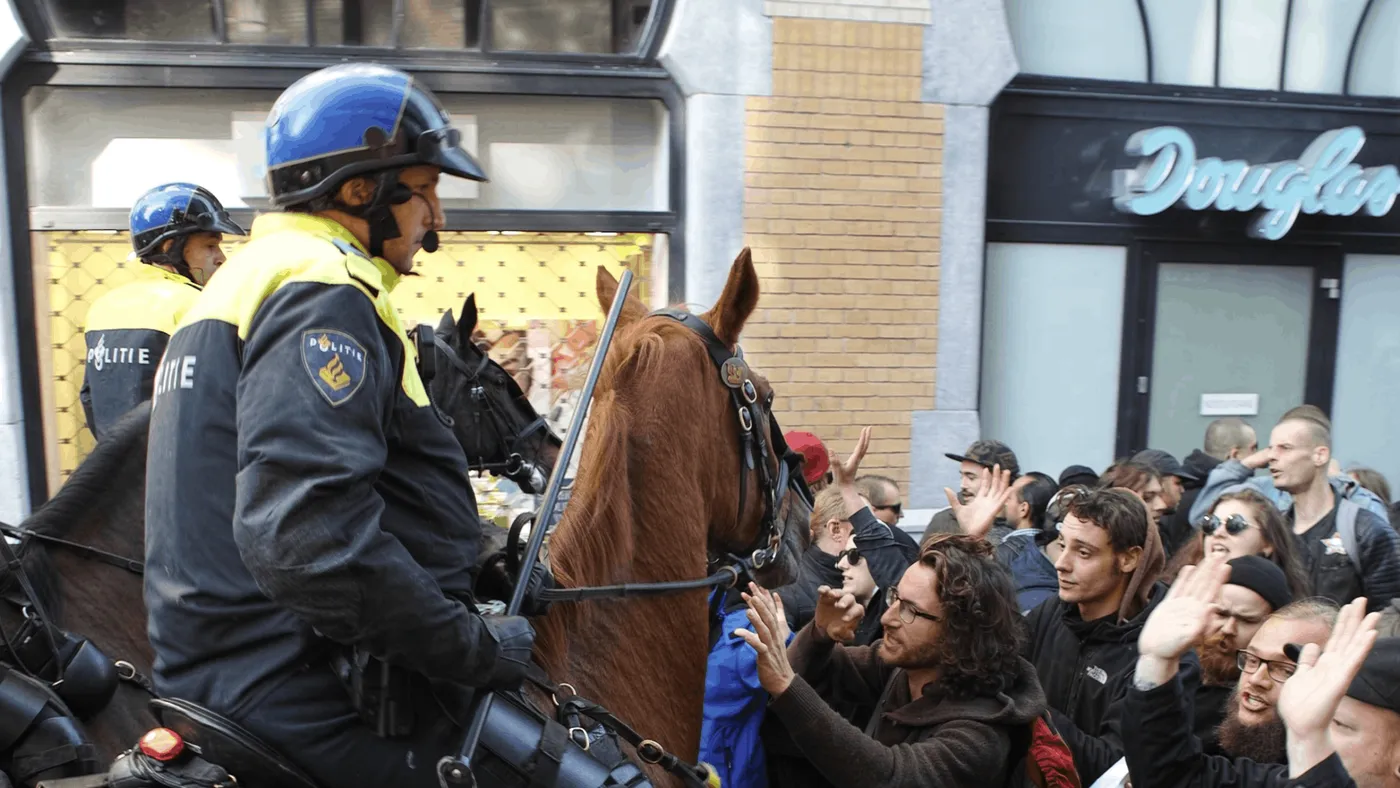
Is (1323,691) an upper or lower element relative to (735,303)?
lower

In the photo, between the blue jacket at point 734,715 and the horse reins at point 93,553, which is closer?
the horse reins at point 93,553

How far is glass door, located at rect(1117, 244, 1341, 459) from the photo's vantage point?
28.1 feet

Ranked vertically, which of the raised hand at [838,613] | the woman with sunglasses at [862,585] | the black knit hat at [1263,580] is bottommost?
the woman with sunglasses at [862,585]

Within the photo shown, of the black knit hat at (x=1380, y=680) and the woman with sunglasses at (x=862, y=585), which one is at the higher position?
the black knit hat at (x=1380, y=680)

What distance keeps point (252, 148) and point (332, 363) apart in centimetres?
586

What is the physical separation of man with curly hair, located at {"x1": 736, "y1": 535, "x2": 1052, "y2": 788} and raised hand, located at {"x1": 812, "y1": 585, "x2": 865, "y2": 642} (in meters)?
0.17

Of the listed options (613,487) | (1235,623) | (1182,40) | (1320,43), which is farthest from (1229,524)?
(1320,43)

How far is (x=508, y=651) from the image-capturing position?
77.7 inches

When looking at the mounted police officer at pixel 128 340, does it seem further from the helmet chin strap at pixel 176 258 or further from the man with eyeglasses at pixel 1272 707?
the man with eyeglasses at pixel 1272 707

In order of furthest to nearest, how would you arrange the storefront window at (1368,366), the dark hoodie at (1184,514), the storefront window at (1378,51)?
the storefront window at (1368,366)
the storefront window at (1378,51)
the dark hoodie at (1184,514)

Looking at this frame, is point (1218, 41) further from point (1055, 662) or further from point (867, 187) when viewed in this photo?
point (1055, 662)

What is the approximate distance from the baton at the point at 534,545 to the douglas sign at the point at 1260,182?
261 inches

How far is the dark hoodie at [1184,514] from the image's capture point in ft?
19.5

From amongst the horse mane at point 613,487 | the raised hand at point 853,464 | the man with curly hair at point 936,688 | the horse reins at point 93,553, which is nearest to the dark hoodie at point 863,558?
the raised hand at point 853,464
